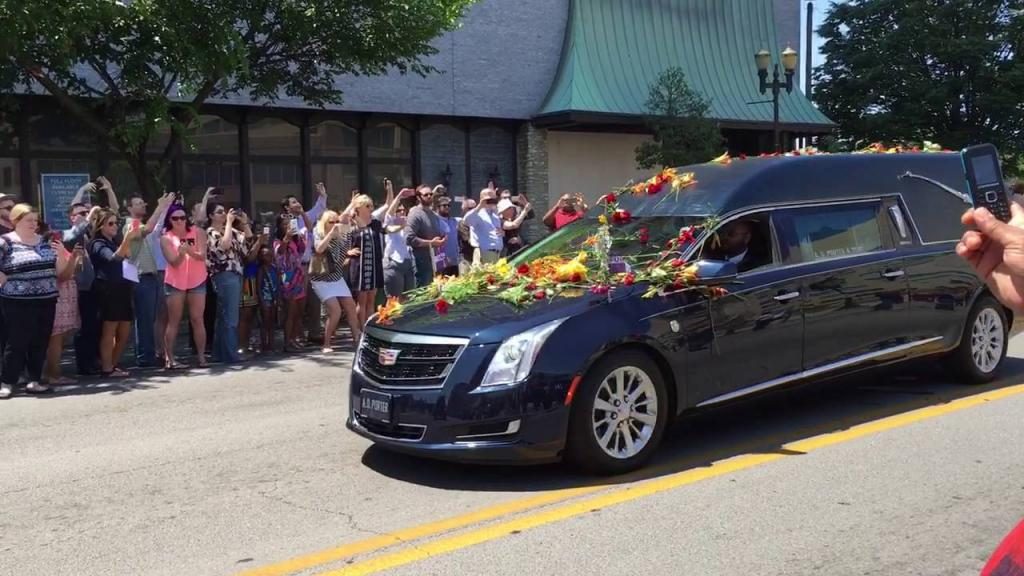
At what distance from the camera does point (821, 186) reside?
24.3ft

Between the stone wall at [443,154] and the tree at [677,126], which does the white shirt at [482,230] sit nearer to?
the stone wall at [443,154]

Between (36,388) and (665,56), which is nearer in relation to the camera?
(36,388)

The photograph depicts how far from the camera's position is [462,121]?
21.3 meters

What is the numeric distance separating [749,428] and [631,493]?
5.99 feet

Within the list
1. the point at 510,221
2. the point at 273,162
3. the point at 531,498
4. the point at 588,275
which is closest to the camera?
the point at 531,498

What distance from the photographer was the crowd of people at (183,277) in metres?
9.50

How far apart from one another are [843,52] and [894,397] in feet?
88.1

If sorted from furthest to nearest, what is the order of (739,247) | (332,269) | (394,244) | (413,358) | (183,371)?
(394,244) < (332,269) < (183,371) < (739,247) < (413,358)

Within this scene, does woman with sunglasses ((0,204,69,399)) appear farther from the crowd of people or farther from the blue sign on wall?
the blue sign on wall

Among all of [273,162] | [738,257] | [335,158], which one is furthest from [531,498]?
[335,158]

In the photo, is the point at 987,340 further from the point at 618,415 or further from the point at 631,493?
the point at 631,493

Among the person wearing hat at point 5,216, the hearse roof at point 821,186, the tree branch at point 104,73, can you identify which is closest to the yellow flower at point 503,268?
the hearse roof at point 821,186

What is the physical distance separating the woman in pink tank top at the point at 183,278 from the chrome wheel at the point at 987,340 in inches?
306

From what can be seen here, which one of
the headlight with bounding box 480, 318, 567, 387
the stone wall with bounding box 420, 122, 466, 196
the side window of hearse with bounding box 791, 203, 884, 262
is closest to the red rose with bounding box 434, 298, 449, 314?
the headlight with bounding box 480, 318, 567, 387
